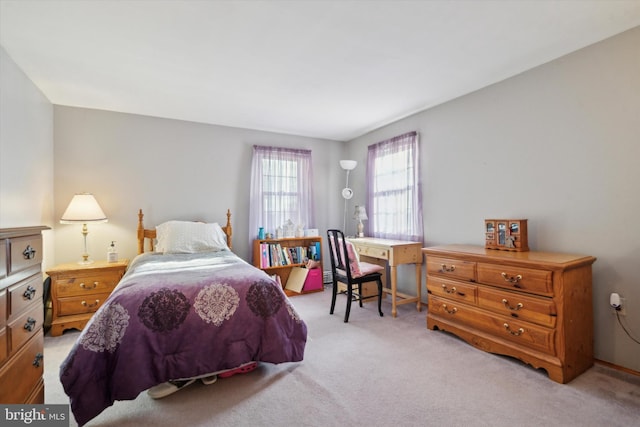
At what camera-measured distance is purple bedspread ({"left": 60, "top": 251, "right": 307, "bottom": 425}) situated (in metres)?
1.68

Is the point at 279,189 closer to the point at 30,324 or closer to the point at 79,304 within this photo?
the point at 79,304

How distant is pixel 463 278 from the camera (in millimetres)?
2541

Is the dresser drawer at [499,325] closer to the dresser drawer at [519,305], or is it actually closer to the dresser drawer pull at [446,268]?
the dresser drawer at [519,305]

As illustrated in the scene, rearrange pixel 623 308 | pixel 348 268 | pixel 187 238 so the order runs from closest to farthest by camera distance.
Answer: pixel 623 308, pixel 348 268, pixel 187 238

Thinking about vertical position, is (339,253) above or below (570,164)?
below

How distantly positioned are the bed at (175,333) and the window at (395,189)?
213 centimetres

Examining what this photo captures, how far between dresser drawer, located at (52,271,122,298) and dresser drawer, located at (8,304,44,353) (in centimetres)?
171

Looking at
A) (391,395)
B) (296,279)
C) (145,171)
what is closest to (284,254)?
(296,279)

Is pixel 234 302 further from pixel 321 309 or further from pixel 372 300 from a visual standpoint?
pixel 372 300

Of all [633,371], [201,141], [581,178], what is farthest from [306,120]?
[633,371]

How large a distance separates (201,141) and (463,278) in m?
3.60

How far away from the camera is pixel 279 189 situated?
176 inches

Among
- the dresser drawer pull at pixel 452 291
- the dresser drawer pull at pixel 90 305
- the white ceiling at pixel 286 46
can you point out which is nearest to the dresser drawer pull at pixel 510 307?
the dresser drawer pull at pixel 452 291

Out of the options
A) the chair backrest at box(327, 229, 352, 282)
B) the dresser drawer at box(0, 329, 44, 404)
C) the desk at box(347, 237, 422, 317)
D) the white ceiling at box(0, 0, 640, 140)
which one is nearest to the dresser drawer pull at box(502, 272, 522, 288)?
the desk at box(347, 237, 422, 317)
